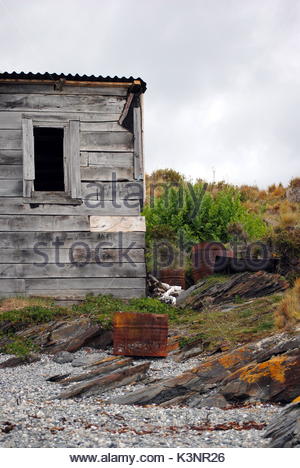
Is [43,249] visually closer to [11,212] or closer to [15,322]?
[11,212]

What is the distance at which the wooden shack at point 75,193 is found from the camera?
40.2 feet

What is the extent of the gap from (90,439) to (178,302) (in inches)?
305

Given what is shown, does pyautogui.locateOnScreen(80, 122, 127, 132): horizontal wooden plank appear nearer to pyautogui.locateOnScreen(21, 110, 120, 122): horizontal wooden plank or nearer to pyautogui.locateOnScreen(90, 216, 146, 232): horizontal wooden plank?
pyautogui.locateOnScreen(21, 110, 120, 122): horizontal wooden plank

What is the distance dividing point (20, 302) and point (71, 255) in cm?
131

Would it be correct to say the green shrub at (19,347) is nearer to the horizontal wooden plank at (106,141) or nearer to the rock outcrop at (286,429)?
the horizontal wooden plank at (106,141)

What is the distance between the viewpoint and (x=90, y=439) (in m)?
5.43

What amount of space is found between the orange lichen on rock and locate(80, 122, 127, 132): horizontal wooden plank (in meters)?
6.59

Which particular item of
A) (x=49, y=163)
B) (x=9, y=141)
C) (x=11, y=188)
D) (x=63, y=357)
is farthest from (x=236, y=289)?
(x=49, y=163)

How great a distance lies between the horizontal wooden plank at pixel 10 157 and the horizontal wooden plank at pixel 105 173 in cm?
118

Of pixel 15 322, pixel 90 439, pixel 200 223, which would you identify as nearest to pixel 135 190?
pixel 15 322

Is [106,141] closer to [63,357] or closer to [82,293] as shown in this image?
[82,293]

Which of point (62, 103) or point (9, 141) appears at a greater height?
point (62, 103)

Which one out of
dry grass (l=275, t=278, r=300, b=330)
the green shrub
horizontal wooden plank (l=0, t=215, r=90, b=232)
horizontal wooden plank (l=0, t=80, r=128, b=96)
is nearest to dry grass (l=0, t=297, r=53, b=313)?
the green shrub

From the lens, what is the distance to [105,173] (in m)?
12.5
